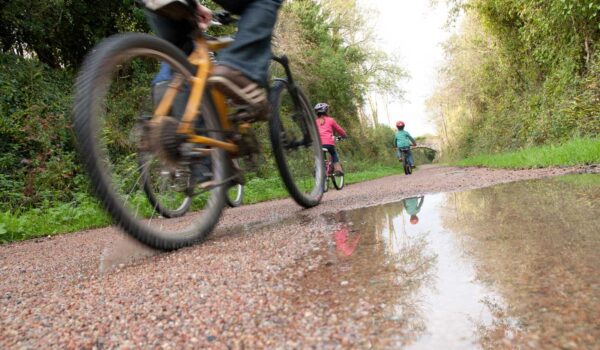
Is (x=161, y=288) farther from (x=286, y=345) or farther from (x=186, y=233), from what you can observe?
(x=186, y=233)

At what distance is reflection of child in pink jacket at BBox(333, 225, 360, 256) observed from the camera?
160 centimetres

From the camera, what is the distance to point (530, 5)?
10273mm

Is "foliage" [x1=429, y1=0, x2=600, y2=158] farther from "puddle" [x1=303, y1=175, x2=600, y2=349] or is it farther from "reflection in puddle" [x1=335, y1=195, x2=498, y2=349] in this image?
"reflection in puddle" [x1=335, y1=195, x2=498, y2=349]

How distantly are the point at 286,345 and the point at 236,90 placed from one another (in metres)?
1.57

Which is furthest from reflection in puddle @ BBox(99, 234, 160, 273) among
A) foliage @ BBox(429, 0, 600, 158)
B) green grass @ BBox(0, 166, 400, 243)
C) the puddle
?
foliage @ BBox(429, 0, 600, 158)

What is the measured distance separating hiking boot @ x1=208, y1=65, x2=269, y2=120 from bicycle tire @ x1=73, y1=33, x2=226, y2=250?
0.14 metres

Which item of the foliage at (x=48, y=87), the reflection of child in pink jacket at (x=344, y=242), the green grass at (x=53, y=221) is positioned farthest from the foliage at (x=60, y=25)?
the reflection of child in pink jacket at (x=344, y=242)

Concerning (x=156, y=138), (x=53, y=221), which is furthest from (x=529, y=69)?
(x=156, y=138)

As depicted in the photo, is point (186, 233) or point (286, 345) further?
point (186, 233)

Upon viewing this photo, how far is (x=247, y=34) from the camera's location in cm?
220

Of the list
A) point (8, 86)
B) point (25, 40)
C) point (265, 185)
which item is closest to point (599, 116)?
point (265, 185)

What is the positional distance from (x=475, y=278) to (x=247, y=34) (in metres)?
1.65

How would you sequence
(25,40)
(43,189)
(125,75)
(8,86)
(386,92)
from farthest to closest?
(386,92) → (25,40) → (8,86) → (43,189) → (125,75)

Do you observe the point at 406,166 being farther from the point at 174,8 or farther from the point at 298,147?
the point at 174,8
